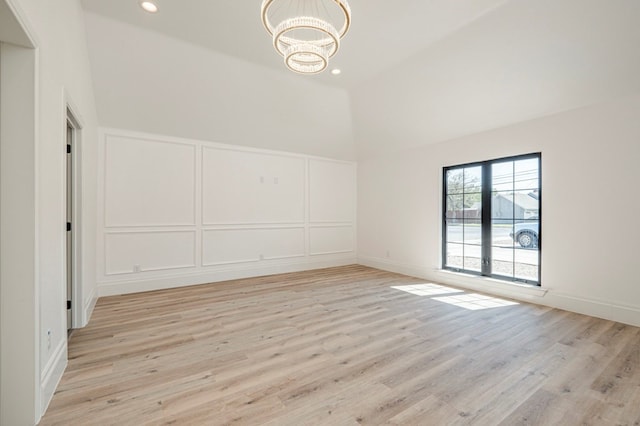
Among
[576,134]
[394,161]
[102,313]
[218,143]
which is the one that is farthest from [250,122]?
[576,134]

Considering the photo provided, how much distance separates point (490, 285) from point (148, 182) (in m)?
5.79

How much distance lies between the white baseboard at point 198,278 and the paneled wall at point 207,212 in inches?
0.6

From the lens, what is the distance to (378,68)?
4.48 metres

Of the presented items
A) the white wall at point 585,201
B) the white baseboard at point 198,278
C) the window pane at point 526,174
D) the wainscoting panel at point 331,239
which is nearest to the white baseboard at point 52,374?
the white baseboard at point 198,278

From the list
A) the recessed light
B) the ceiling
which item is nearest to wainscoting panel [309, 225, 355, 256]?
the ceiling

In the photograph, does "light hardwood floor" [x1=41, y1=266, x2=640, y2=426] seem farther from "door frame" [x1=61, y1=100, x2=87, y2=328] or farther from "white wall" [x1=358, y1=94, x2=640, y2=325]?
"white wall" [x1=358, y1=94, x2=640, y2=325]

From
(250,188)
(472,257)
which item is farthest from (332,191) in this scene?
(472,257)

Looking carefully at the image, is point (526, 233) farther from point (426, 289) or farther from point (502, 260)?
point (426, 289)

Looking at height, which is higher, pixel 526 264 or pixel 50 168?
pixel 50 168

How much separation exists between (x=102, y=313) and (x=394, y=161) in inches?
222

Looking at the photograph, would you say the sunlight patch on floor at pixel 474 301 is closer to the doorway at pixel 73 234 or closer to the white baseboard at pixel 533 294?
the white baseboard at pixel 533 294

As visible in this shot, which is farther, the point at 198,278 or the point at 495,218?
the point at 198,278

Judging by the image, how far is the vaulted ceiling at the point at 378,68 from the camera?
3084 millimetres

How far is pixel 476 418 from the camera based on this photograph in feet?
5.66
